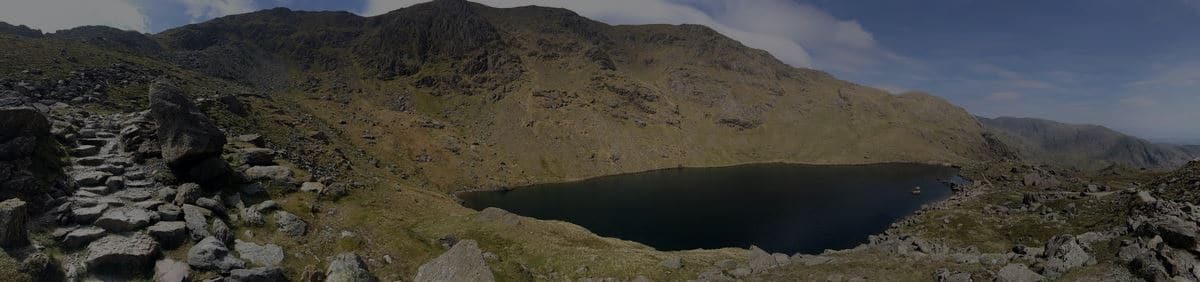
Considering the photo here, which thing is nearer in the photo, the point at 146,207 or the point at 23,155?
the point at 23,155

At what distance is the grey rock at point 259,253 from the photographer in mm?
22469

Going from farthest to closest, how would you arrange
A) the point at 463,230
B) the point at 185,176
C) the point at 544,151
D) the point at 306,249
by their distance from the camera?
the point at 544,151 → the point at 463,230 → the point at 185,176 → the point at 306,249

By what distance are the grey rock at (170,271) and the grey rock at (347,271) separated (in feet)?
17.0

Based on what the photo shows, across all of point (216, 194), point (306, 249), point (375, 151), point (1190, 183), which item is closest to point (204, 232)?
point (306, 249)

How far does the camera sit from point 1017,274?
23.7 meters

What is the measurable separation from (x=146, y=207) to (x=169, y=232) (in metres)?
3.32

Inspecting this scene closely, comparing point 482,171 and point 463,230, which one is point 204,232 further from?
point 482,171

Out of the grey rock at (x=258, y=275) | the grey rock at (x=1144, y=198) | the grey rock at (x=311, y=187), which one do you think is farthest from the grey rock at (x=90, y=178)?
the grey rock at (x=1144, y=198)

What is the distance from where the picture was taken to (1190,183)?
6431 centimetres

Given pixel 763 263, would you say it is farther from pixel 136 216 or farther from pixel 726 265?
pixel 136 216

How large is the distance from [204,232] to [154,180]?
26.3 ft

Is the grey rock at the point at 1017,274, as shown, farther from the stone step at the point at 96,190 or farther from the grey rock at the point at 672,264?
the stone step at the point at 96,190

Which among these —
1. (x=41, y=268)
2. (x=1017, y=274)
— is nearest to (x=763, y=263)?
(x=1017, y=274)

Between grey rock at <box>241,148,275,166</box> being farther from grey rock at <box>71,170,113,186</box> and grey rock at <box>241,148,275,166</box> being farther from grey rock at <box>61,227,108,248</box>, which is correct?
grey rock at <box>61,227,108,248</box>
